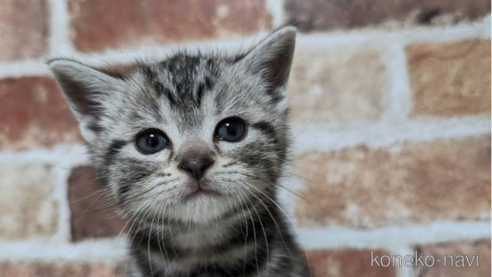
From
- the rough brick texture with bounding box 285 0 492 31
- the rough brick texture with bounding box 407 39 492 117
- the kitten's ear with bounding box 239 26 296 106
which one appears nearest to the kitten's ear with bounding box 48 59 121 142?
the kitten's ear with bounding box 239 26 296 106

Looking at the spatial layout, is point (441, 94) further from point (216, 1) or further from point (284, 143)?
point (216, 1)

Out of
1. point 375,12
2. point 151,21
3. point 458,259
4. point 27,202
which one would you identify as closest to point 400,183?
point 458,259

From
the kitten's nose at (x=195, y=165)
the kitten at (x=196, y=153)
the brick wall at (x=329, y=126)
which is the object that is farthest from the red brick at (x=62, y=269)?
the kitten's nose at (x=195, y=165)

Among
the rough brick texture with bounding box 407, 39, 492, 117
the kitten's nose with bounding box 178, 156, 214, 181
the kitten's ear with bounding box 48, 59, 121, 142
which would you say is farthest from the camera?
the rough brick texture with bounding box 407, 39, 492, 117

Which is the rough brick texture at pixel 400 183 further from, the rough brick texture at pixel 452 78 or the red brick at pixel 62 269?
the red brick at pixel 62 269

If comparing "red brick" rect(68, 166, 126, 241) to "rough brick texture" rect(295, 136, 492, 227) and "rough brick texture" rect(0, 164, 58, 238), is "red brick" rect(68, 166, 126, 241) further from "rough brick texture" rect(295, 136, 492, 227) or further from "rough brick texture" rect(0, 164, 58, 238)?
"rough brick texture" rect(295, 136, 492, 227)

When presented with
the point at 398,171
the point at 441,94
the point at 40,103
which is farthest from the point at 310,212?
the point at 40,103
